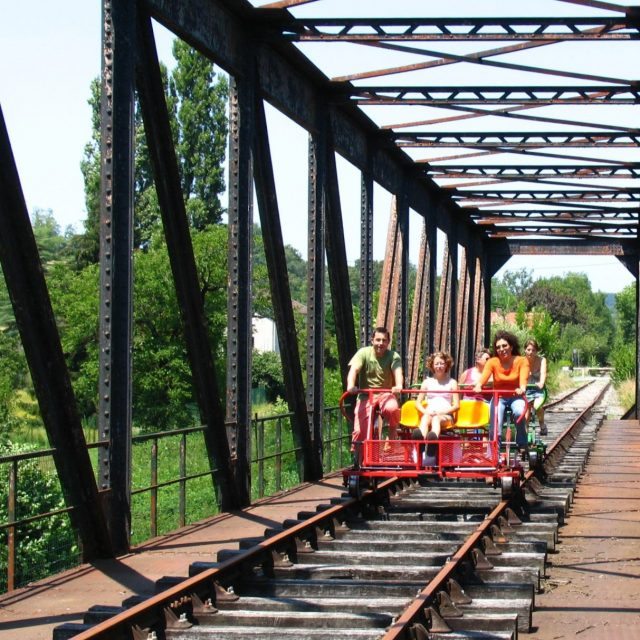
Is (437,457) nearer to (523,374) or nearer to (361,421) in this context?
(361,421)

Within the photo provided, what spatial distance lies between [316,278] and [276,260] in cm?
245

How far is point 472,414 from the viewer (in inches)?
531

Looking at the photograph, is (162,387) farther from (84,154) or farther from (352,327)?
(352,327)

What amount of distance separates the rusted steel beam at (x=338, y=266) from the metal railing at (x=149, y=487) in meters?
1.13

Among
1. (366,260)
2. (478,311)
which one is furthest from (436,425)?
(478,311)

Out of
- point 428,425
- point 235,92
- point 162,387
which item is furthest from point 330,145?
point 162,387

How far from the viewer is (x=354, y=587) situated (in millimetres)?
8039

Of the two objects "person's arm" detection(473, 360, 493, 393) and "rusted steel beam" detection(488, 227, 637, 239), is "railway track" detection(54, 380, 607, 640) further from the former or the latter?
"rusted steel beam" detection(488, 227, 637, 239)

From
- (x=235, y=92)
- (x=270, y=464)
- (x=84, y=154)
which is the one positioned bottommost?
(x=270, y=464)

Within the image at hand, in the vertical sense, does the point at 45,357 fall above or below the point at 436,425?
above

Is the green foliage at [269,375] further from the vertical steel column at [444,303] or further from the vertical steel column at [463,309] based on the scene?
the vertical steel column at [444,303]

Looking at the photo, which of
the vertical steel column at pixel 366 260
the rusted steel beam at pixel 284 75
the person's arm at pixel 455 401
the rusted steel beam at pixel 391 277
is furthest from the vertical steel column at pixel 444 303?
the person's arm at pixel 455 401

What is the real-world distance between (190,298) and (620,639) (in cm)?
651

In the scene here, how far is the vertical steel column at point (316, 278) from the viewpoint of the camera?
1805 centimetres
